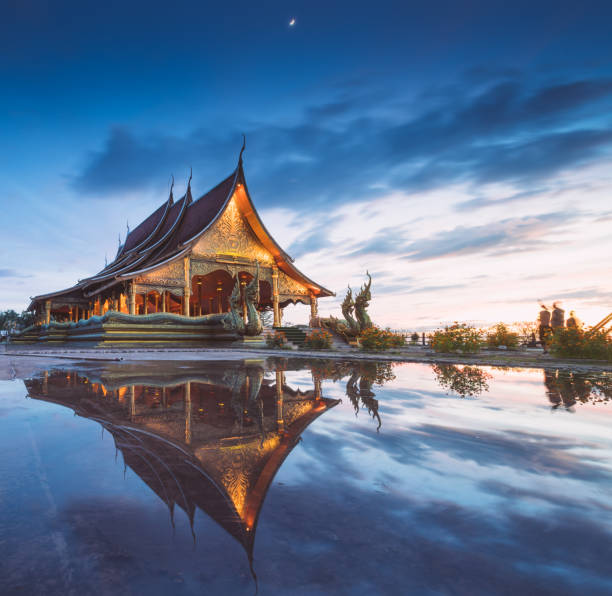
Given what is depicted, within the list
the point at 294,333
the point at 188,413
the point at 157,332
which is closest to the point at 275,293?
the point at 294,333

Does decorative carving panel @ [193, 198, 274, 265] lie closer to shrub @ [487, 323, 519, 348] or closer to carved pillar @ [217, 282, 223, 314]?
carved pillar @ [217, 282, 223, 314]

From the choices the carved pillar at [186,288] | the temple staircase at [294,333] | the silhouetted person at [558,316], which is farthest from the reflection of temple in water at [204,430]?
the carved pillar at [186,288]

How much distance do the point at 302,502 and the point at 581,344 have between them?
1010 centimetres

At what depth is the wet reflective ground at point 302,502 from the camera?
35.0 inches

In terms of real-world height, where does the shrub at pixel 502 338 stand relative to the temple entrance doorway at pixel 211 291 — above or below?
below

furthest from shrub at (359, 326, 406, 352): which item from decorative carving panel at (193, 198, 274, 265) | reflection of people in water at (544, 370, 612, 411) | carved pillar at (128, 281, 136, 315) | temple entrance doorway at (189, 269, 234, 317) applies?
temple entrance doorway at (189, 269, 234, 317)

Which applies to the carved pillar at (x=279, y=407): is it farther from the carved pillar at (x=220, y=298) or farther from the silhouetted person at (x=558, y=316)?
the carved pillar at (x=220, y=298)

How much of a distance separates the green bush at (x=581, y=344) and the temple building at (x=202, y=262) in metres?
12.5

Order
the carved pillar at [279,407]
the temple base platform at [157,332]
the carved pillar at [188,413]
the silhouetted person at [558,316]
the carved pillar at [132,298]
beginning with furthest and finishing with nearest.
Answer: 1. the carved pillar at [132,298]
2. the temple base platform at [157,332]
3. the silhouetted person at [558,316]
4. the carved pillar at [279,407]
5. the carved pillar at [188,413]

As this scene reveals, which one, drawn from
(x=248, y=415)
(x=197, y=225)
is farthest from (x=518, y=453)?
(x=197, y=225)

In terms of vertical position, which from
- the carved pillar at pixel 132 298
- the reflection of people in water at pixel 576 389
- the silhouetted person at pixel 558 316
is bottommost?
the reflection of people in water at pixel 576 389

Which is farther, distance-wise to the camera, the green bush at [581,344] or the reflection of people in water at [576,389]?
the green bush at [581,344]

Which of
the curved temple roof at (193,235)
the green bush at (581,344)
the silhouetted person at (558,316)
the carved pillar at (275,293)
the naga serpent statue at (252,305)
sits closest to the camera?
the green bush at (581,344)

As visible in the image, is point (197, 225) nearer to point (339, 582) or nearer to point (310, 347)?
point (310, 347)
